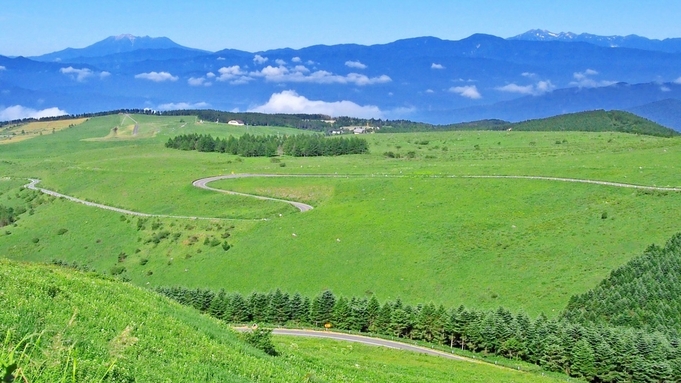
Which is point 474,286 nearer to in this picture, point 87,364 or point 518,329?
point 518,329

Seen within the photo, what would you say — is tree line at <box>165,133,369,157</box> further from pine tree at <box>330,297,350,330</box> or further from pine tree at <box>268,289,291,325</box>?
pine tree at <box>330,297,350,330</box>

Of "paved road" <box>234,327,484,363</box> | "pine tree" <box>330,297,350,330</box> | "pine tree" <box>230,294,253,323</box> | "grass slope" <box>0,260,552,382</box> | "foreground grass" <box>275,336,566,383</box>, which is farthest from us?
"pine tree" <box>230,294,253,323</box>

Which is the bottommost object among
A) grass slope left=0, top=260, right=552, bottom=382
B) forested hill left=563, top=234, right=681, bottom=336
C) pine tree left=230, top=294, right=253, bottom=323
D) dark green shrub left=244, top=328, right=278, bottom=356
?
pine tree left=230, top=294, right=253, bottom=323

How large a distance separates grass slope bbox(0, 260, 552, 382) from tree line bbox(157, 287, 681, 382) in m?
23.4

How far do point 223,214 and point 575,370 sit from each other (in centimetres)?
6132

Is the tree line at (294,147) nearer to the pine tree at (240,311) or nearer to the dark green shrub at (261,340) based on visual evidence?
the pine tree at (240,311)

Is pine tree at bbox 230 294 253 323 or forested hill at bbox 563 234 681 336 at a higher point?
forested hill at bbox 563 234 681 336

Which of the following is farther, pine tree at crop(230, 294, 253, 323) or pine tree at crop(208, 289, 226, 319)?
pine tree at crop(230, 294, 253, 323)

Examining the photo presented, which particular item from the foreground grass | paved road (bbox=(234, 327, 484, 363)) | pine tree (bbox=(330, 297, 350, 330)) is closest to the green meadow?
pine tree (bbox=(330, 297, 350, 330))

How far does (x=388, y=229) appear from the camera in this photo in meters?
74.8

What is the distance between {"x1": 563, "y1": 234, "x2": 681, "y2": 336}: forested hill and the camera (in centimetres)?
4450

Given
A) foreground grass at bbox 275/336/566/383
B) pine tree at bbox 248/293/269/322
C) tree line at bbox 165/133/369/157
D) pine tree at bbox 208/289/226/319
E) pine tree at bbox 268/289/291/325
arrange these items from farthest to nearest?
tree line at bbox 165/133/369/157 → pine tree at bbox 248/293/269/322 → pine tree at bbox 268/289/291/325 → pine tree at bbox 208/289/226/319 → foreground grass at bbox 275/336/566/383

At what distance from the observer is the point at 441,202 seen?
82438 millimetres

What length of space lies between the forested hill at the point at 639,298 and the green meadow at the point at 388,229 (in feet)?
10.5
